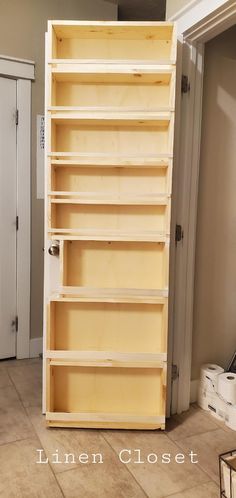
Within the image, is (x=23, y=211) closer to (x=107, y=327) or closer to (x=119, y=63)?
(x=107, y=327)

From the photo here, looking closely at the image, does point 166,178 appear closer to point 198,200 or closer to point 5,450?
point 198,200

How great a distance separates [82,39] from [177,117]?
66cm

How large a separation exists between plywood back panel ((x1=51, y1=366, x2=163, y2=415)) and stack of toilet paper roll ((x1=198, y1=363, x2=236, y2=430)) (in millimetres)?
385

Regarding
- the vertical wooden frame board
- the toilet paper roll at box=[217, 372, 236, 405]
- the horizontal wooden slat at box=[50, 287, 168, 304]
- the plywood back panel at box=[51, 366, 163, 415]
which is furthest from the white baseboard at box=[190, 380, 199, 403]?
the vertical wooden frame board

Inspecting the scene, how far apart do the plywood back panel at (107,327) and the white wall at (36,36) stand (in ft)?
3.25

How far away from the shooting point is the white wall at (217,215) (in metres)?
2.38

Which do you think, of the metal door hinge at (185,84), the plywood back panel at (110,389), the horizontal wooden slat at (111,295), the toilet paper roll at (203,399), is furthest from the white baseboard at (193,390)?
the metal door hinge at (185,84)

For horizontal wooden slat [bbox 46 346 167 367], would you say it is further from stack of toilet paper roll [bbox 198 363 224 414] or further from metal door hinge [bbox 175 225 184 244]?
metal door hinge [bbox 175 225 184 244]

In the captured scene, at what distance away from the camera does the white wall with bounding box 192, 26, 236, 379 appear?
238 cm

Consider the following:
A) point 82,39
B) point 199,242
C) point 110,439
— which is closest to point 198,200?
point 199,242

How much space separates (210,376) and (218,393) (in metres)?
0.11

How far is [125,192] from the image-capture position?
2164 mm

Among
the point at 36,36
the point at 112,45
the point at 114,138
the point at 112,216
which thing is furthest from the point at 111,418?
the point at 36,36

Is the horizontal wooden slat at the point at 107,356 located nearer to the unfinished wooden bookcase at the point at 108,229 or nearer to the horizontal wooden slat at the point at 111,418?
the unfinished wooden bookcase at the point at 108,229
